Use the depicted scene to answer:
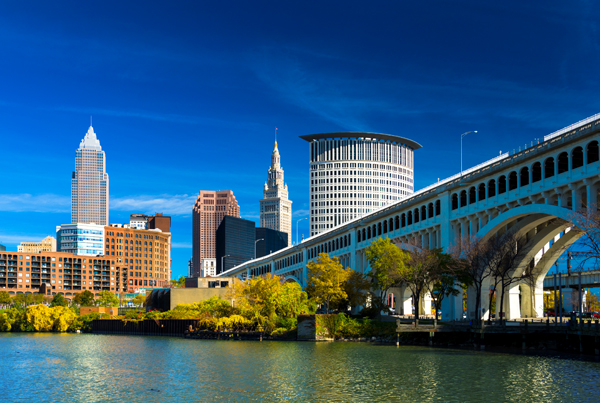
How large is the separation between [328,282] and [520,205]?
38705 millimetres

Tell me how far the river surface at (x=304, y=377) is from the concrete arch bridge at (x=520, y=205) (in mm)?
18417

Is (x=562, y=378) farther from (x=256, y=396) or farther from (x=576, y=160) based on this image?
(x=576, y=160)

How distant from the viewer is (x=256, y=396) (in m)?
45.2

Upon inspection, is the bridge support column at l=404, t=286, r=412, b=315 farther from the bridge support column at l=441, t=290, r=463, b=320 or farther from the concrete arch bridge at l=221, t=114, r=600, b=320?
the bridge support column at l=441, t=290, r=463, b=320

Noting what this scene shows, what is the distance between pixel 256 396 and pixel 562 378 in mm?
22919

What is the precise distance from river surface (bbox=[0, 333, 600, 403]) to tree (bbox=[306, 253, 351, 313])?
89.9 feet

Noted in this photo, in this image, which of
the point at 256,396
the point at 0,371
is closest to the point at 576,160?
the point at 256,396

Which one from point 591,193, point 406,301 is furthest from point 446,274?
point 406,301

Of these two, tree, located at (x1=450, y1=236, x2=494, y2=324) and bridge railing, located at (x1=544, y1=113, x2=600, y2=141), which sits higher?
bridge railing, located at (x1=544, y1=113, x2=600, y2=141)

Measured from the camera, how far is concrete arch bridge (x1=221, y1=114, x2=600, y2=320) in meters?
67.8

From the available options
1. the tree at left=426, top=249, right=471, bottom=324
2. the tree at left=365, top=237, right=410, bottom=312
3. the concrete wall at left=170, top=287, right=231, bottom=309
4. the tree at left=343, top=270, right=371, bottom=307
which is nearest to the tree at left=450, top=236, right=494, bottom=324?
the tree at left=426, top=249, right=471, bottom=324

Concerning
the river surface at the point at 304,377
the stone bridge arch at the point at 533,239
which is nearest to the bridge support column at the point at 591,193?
the stone bridge arch at the point at 533,239

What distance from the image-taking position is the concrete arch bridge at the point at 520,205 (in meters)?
67.8

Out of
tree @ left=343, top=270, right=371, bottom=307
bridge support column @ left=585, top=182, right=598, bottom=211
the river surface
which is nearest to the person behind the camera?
the river surface
